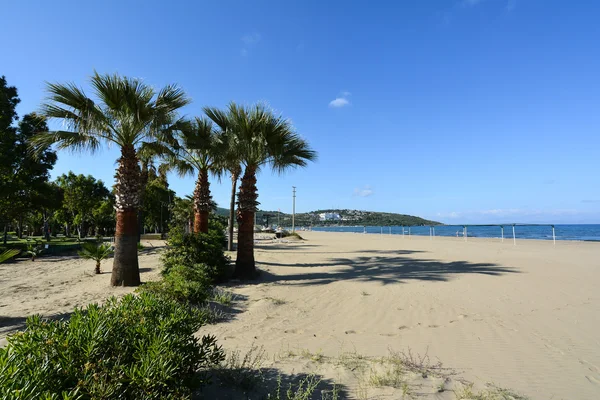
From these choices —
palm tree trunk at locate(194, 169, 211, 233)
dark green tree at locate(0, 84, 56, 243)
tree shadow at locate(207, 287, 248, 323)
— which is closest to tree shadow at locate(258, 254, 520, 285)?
tree shadow at locate(207, 287, 248, 323)

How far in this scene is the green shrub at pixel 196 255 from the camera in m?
9.21

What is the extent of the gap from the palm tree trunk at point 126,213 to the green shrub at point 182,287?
1785 mm

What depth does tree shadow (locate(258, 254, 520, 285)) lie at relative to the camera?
10.4 metres

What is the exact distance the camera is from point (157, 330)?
272 cm

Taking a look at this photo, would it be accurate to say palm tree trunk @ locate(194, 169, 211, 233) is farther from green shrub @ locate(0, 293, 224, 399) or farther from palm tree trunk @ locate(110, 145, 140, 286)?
green shrub @ locate(0, 293, 224, 399)

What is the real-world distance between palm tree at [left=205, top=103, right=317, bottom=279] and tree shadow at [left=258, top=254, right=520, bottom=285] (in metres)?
1.09

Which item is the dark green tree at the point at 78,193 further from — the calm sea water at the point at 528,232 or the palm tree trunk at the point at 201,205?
the calm sea water at the point at 528,232

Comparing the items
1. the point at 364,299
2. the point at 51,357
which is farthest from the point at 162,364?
the point at 364,299

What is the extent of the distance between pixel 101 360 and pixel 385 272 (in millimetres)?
10679

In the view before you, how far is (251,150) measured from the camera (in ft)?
33.5

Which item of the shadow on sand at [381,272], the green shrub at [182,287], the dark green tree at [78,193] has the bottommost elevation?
the shadow on sand at [381,272]

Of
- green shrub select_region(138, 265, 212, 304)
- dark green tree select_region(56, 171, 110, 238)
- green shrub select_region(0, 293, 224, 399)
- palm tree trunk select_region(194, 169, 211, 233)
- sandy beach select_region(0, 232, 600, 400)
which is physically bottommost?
sandy beach select_region(0, 232, 600, 400)

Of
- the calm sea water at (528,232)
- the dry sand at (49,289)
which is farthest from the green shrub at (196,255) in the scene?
the calm sea water at (528,232)

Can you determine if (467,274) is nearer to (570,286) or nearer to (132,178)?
(570,286)
